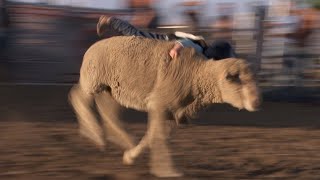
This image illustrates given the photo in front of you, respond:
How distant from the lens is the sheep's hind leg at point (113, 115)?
243 inches

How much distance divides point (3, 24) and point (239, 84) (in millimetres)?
6118

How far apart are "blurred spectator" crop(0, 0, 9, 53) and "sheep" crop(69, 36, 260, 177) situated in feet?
15.1

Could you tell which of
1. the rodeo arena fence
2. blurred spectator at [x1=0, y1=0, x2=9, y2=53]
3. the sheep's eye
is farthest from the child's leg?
blurred spectator at [x1=0, y1=0, x2=9, y2=53]

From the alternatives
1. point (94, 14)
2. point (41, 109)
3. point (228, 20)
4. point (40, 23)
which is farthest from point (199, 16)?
point (41, 109)

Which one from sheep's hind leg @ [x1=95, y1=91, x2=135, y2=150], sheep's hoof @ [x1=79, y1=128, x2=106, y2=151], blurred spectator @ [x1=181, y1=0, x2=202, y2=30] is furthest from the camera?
blurred spectator @ [x1=181, y1=0, x2=202, y2=30]

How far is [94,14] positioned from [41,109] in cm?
271

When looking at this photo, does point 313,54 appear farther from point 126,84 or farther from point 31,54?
point 126,84

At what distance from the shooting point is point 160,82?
18.3 ft

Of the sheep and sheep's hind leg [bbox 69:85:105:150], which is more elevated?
the sheep

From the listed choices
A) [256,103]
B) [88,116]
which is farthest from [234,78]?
[88,116]

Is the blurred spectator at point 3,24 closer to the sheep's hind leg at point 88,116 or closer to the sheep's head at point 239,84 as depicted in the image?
the sheep's hind leg at point 88,116

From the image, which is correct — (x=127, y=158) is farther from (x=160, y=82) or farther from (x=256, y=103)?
(x=256, y=103)

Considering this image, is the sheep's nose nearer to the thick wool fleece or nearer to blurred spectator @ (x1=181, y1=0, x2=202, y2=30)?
the thick wool fleece

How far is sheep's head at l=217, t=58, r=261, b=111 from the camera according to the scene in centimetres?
520
